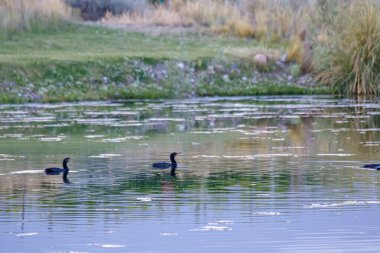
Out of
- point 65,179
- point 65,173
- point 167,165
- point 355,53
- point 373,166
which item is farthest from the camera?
point 355,53

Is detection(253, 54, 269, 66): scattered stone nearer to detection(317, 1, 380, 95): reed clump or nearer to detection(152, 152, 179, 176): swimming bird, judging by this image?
detection(317, 1, 380, 95): reed clump

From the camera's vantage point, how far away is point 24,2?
136 ft

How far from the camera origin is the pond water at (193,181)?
14.1 meters

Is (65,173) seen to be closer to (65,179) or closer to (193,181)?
(65,179)

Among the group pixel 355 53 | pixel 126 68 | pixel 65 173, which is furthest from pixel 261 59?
pixel 65 173

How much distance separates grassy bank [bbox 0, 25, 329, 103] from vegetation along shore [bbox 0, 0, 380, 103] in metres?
0.03

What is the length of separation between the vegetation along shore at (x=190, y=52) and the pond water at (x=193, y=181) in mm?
3849

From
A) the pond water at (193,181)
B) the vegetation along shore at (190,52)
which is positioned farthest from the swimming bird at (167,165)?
the vegetation along shore at (190,52)

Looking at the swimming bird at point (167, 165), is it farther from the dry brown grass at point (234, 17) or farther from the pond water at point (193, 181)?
the dry brown grass at point (234, 17)

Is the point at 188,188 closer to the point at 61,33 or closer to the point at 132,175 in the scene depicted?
the point at 132,175

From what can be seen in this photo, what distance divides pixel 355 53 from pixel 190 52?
5.58 meters

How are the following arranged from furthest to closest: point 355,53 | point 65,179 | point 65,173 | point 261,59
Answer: point 261,59
point 355,53
point 65,173
point 65,179

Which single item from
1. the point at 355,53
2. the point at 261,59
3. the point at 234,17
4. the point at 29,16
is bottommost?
the point at 261,59

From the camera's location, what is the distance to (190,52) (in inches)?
1553
